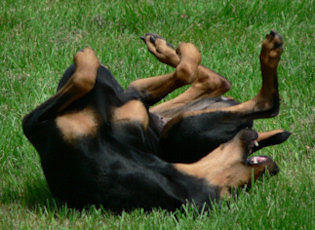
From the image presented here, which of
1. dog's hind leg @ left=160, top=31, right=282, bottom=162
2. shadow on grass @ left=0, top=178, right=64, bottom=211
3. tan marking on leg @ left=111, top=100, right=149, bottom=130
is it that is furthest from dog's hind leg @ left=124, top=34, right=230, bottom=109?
shadow on grass @ left=0, top=178, right=64, bottom=211

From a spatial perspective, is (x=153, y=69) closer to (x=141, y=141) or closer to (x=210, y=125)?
(x=210, y=125)

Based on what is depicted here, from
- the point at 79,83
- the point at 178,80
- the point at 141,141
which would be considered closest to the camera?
the point at 79,83

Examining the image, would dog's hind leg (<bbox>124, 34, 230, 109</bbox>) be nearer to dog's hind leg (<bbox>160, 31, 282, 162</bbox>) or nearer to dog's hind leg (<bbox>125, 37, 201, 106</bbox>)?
dog's hind leg (<bbox>125, 37, 201, 106</bbox>)

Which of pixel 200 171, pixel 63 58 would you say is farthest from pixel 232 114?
pixel 63 58

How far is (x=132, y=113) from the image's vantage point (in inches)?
150

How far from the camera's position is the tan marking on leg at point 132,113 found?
3781 millimetres

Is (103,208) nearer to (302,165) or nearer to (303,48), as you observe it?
(302,165)

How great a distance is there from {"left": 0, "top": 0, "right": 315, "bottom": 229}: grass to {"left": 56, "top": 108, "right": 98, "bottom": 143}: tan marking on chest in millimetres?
462

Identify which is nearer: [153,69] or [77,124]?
[77,124]

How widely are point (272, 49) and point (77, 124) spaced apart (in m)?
1.22

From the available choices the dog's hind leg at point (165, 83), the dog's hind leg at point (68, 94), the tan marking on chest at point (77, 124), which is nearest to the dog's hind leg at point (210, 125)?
the dog's hind leg at point (165, 83)

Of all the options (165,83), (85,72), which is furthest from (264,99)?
(85,72)

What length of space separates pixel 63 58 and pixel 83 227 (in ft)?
8.99

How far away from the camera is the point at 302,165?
4402 millimetres
